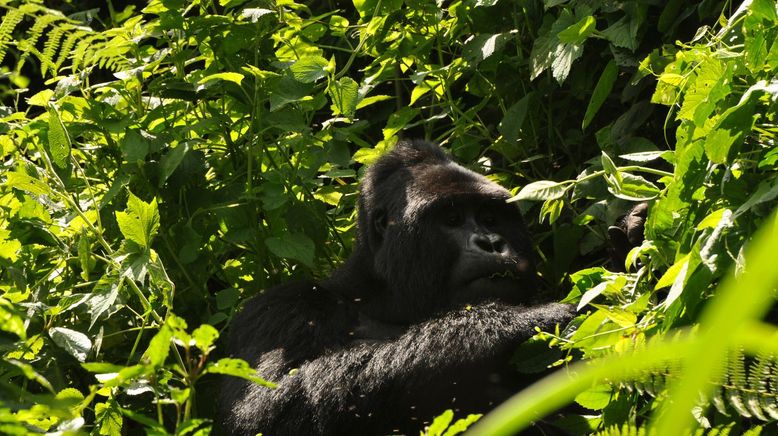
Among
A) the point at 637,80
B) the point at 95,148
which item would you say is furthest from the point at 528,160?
the point at 95,148

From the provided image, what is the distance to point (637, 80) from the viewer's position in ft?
12.7

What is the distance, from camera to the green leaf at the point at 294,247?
13.5 feet

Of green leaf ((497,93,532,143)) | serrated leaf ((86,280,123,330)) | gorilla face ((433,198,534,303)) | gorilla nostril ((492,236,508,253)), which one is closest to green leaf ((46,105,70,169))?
serrated leaf ((86,280,123,330))

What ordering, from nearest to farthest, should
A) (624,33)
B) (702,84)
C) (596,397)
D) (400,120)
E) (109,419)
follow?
(702,84) → (596,397) → (109,419) → (624,33) → (400,120)

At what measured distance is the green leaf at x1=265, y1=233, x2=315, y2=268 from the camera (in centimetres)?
412

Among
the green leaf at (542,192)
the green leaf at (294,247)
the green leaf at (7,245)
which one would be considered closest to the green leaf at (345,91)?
the green leaf at (294,247)

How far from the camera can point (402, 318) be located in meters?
3.89

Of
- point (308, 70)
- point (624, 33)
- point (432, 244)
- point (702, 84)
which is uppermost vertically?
point (702, 84)

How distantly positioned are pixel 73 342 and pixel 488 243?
149cm

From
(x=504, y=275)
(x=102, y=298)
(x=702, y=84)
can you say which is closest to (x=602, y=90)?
(x=504, y=275)

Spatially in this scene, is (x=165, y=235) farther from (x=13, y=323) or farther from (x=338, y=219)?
(x=13, y=323)

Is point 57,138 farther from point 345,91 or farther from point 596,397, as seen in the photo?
point 596,397

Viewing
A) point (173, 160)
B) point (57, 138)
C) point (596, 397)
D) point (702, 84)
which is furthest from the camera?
point (173, 160)

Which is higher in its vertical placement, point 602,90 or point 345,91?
point 602,90
